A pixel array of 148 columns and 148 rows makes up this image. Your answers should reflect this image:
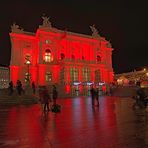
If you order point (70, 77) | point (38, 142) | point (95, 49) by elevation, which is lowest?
point (38, 142)

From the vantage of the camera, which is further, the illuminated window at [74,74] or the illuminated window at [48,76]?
the illuminated window at [48,76]

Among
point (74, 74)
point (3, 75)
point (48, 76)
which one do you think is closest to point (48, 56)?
point (48, 76)

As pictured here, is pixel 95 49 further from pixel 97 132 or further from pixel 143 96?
pixel 97 132

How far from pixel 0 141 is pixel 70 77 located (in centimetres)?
4424

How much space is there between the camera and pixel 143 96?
18406 mm

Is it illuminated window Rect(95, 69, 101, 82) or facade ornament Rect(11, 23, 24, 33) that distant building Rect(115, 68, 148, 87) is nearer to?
illuminated window Rect(95, 69, 101, 82)

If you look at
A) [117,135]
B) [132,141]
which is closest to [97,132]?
[117,135]

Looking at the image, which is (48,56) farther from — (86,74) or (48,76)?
(86,74)

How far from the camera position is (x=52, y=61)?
54.4m

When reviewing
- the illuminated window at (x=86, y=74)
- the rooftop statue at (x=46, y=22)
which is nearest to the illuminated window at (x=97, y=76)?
the illuminated window at (x=86, y=74)

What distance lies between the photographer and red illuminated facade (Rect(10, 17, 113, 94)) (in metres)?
52.2

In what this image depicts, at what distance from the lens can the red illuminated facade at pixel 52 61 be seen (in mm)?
52250

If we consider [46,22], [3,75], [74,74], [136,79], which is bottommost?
[74,74]

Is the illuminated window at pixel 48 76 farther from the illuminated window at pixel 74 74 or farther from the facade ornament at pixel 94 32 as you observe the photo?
the facade ornament at pixel 94 32
